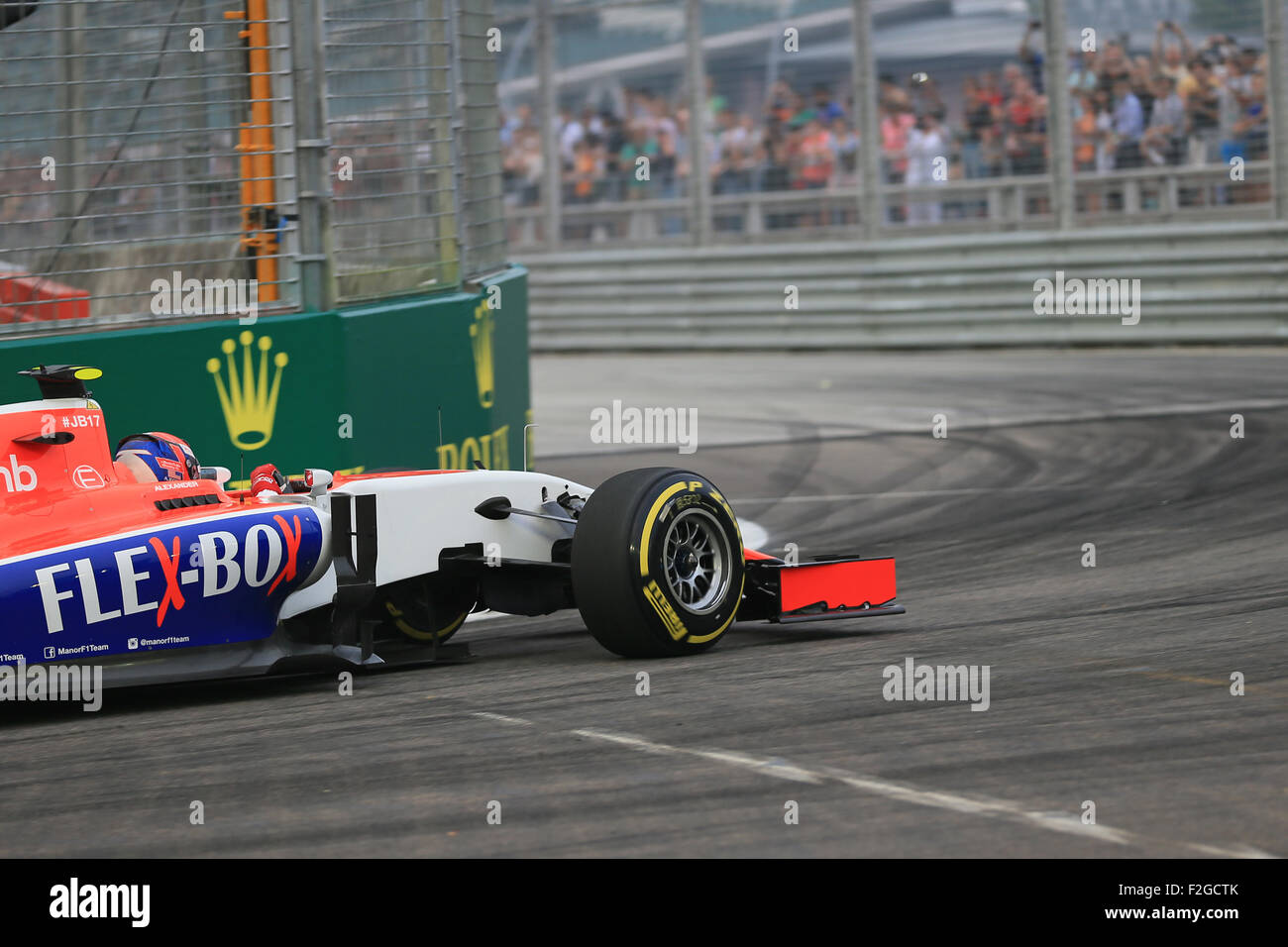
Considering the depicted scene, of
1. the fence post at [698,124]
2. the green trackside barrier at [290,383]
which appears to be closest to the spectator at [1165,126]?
the fence post at [698,124]

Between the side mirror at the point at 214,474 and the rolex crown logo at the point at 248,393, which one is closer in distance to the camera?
the side mirror at the point at 214,474

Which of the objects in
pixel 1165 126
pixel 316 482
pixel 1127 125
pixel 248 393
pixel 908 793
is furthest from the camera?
pixel 1127 125

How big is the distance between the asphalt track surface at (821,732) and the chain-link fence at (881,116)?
9.25 m

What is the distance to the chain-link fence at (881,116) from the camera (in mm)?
18984

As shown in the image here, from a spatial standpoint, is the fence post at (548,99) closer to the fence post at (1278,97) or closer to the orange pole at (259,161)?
the fence post at (1278,97)

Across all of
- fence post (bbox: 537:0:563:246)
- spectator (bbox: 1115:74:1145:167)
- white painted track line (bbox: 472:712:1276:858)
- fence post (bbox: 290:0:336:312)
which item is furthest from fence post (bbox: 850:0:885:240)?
white painted track line (bbox: 472:712:1276:858)

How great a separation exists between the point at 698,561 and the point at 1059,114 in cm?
1409

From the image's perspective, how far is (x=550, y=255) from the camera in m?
24.0

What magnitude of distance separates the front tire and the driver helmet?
62.0 inches

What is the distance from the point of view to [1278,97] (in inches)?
734

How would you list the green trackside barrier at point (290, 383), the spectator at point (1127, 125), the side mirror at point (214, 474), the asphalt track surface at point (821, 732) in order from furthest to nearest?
the spectator at point (1127, 125)
the green trackside barrier at point (290, 383)
the side mirror at point (214, 474)
the asphalt track surface at point (821, 732)

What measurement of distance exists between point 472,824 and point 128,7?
5.87 m

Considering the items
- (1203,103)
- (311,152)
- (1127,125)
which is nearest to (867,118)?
(1127,125)

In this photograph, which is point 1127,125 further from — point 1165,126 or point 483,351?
point 483,351
